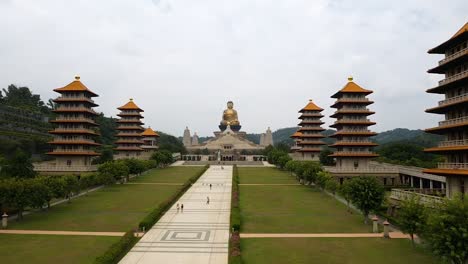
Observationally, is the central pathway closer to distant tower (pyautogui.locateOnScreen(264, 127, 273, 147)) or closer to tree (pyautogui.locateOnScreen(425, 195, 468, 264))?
tree (pyautogui.locateOnScreen(425, 195, 468, 264))

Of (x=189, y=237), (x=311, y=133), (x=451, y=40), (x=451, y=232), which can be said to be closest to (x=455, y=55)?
(x=451, y=40)

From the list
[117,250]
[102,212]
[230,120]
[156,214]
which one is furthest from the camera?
[230,120]

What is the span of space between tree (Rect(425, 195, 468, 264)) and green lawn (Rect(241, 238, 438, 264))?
547cm

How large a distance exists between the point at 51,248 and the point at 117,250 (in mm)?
6683

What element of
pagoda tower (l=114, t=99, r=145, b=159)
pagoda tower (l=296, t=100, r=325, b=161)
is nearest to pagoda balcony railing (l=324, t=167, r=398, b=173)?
pagoda tower (l=296, t=100, r=325, b=161)

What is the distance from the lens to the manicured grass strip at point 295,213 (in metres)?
38.9

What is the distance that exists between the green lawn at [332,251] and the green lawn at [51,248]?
A: 11.4 m

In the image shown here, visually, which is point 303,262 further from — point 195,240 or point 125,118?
point 125,118

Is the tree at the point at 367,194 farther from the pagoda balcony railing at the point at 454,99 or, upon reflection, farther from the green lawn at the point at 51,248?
the green lawn at the point at 51,248

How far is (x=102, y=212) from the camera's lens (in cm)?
4641

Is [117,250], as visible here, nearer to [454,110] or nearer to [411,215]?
[411,215]

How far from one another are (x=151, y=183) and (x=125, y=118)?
126ft

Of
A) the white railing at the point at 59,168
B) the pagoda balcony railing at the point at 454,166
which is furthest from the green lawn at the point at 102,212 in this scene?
the pagoda balcony railing at the point at 454,166

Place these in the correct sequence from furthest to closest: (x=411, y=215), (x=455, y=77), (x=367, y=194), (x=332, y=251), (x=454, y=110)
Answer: (x=367, y=194), (x=454, y=110), (x=455, y=77), (x=332, y=251), (x=411, y=215)
